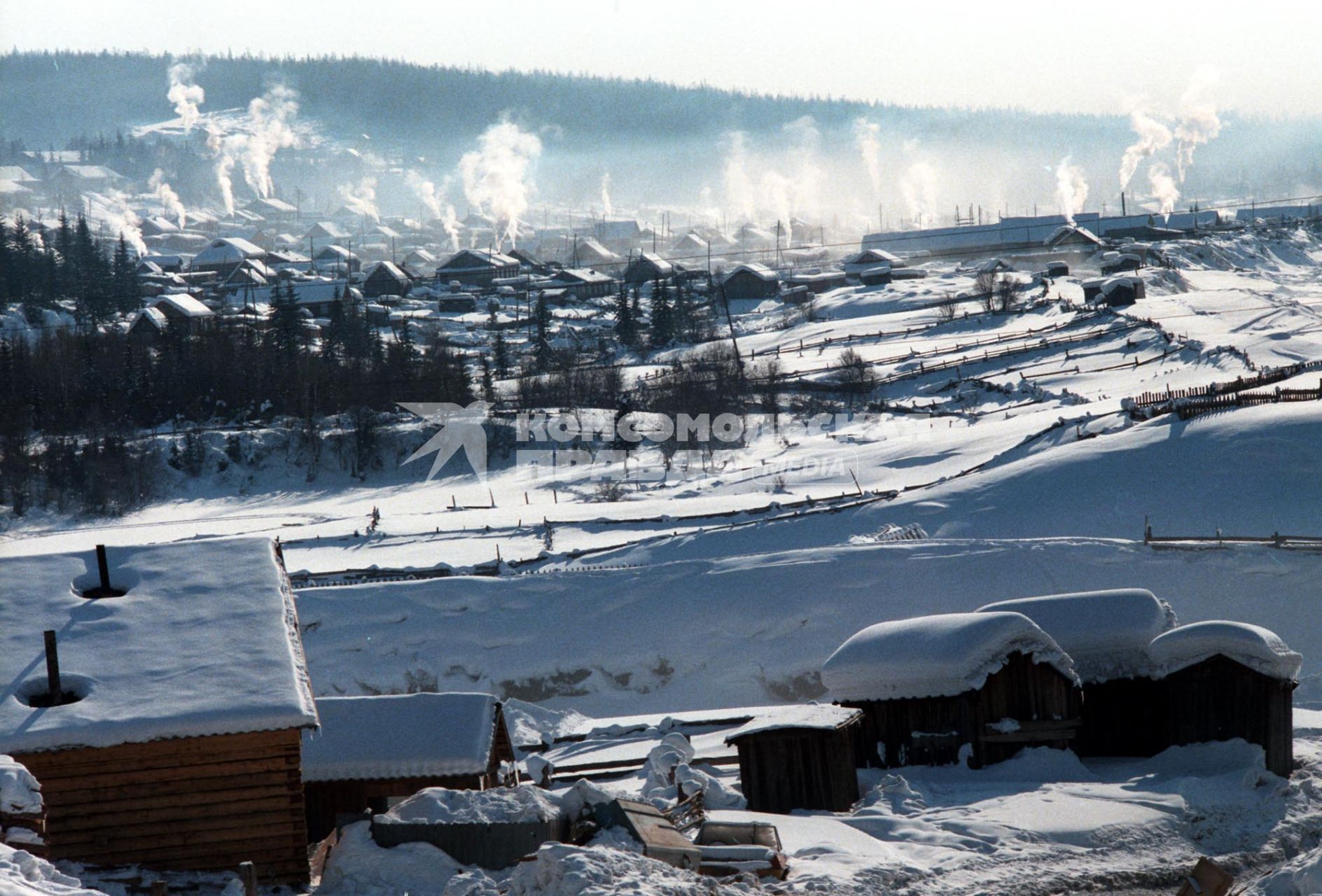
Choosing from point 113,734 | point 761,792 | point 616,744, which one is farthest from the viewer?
point 616,744

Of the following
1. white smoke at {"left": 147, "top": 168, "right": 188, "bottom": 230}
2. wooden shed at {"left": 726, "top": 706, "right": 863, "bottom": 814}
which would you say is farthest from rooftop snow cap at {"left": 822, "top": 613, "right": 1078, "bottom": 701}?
white smoke at {"left": 147, "top": 168, "right": 188, "bottom": 230}

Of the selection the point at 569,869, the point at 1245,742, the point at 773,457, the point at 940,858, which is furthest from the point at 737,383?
the point at 569,869

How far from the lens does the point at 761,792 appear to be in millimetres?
16250

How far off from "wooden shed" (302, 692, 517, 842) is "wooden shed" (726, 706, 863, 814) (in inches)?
121

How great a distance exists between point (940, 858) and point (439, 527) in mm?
22297

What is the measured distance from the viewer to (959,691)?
56.7 ft

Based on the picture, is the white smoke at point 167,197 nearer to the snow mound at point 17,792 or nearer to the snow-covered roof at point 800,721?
the snow-covered roof at point 800,721

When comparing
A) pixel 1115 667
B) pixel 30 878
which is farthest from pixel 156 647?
pixel 1115 667

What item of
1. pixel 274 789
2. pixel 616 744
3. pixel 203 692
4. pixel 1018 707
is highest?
pixel 203 692

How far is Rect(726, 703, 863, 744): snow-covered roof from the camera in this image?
16031mm

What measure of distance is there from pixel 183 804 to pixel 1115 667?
41.3 feet

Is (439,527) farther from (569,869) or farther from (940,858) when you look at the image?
(569,869)

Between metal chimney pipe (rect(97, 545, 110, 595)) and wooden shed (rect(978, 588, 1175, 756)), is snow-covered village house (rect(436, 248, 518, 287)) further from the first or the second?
metal chimney pipe (rect(97, 545, 110, 595))

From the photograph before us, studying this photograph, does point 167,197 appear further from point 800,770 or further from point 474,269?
point 800,770
